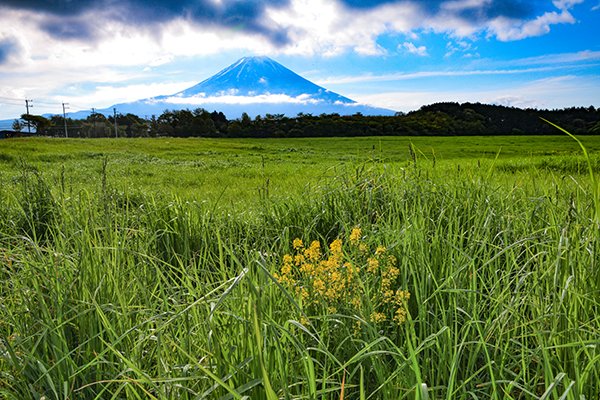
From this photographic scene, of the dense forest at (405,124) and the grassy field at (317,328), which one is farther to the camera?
the dense forest at (405,124)

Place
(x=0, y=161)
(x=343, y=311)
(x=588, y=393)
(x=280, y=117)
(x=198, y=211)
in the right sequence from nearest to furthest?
(x=588, y=393) → (x=343, y=311) → (x=198, y=211) → (x=0, y=161) → (x=280, y=117)

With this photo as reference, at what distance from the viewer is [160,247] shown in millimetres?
5594

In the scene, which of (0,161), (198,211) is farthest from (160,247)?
(0,161)

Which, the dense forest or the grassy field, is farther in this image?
the dense forest

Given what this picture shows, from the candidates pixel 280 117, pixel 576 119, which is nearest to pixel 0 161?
pixel 280 117

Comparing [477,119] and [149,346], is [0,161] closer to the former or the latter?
[149,346]

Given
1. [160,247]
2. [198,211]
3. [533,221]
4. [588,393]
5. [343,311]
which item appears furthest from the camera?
[198,211]

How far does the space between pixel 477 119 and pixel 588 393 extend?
64.1m

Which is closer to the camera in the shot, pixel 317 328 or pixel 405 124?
pixel 317 328

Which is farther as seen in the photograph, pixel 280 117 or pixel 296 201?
pixel 280 117

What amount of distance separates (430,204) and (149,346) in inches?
127

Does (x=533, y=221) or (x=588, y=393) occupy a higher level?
(x=533, y=221)

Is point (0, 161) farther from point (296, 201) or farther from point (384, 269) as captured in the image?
point (384, 269)

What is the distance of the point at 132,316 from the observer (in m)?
3.09
